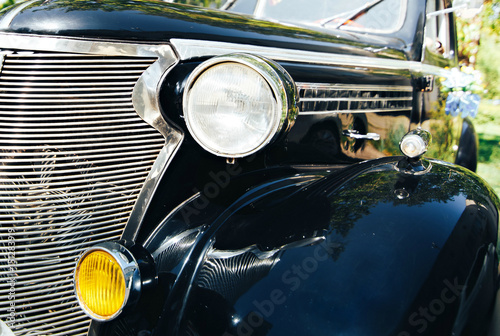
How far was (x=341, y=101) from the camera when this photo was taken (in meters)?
2.01

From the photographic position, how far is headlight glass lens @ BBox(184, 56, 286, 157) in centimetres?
136

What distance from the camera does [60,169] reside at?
1442mm

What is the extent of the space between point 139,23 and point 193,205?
63 centimetres

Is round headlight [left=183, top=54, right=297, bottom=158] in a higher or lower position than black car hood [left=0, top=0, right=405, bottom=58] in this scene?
lower

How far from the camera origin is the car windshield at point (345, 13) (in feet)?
8.66

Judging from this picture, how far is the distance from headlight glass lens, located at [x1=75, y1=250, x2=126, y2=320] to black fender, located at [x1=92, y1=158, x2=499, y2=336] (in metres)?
0.08

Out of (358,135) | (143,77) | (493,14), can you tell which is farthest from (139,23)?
(493,14)

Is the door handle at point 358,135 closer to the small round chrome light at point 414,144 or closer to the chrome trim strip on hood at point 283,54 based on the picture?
the chrome trim strip on hood at point 283,54

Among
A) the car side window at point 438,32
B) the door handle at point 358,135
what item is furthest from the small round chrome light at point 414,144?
the car side window at point 438,32

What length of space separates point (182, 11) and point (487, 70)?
13987 mm

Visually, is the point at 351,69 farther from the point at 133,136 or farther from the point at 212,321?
the point at 212,321

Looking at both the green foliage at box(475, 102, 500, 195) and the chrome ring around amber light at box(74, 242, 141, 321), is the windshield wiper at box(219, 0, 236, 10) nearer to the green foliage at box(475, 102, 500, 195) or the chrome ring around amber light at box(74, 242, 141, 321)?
the chrome ring around amber light at box(74, 242, 141, 321)

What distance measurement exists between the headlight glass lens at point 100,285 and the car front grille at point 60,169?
180mm

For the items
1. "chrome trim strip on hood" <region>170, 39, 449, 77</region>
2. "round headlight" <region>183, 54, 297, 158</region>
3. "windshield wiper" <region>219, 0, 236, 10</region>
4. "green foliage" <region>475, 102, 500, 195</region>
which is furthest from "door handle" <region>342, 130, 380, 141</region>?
"green foliage" <region>475, 102, 500, 195</region>
